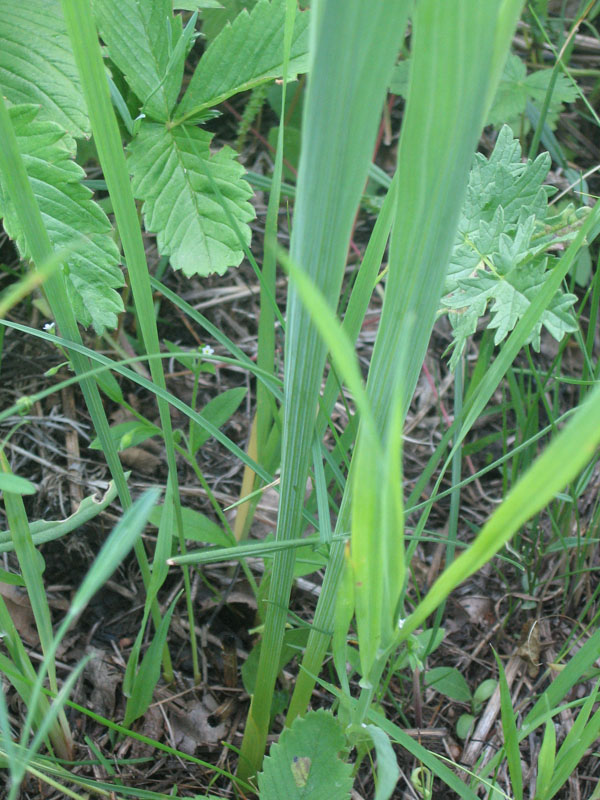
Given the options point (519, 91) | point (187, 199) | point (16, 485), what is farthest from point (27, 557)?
point (519, 91)

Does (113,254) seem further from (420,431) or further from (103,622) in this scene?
(420,431)

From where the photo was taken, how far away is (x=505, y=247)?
0.91 metres

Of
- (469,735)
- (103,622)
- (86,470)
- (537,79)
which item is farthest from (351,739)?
(537,79)

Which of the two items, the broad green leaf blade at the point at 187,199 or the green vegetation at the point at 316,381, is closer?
the green vegetation at the point at 316,381

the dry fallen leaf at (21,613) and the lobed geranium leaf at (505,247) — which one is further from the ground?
the lobed geranium leaf at (505,247)

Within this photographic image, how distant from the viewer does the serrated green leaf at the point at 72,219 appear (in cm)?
93

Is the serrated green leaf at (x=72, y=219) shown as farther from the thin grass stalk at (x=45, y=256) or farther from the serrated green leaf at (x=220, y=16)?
the serrated green leaf at (x=220, y=16)

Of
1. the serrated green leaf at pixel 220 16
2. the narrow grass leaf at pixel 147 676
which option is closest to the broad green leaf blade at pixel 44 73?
the serrated green leaf at pixel 220 16

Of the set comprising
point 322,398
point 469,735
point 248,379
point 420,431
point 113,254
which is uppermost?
point 113,254

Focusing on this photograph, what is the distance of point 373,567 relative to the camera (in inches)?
19.7

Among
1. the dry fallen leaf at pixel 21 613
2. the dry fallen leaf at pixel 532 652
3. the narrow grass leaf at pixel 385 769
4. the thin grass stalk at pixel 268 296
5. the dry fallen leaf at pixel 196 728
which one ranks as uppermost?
the thin grass stalk at pixel 268 296

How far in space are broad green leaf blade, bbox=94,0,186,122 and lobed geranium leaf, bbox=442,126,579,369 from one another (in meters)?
0.53

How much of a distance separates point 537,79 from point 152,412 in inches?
47.4

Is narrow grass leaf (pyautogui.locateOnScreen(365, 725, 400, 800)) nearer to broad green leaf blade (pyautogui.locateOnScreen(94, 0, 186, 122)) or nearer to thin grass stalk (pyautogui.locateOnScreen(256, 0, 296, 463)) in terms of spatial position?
thin grass stalk (pyautogui.locateOnScreen(256, 0, 296, 463))
